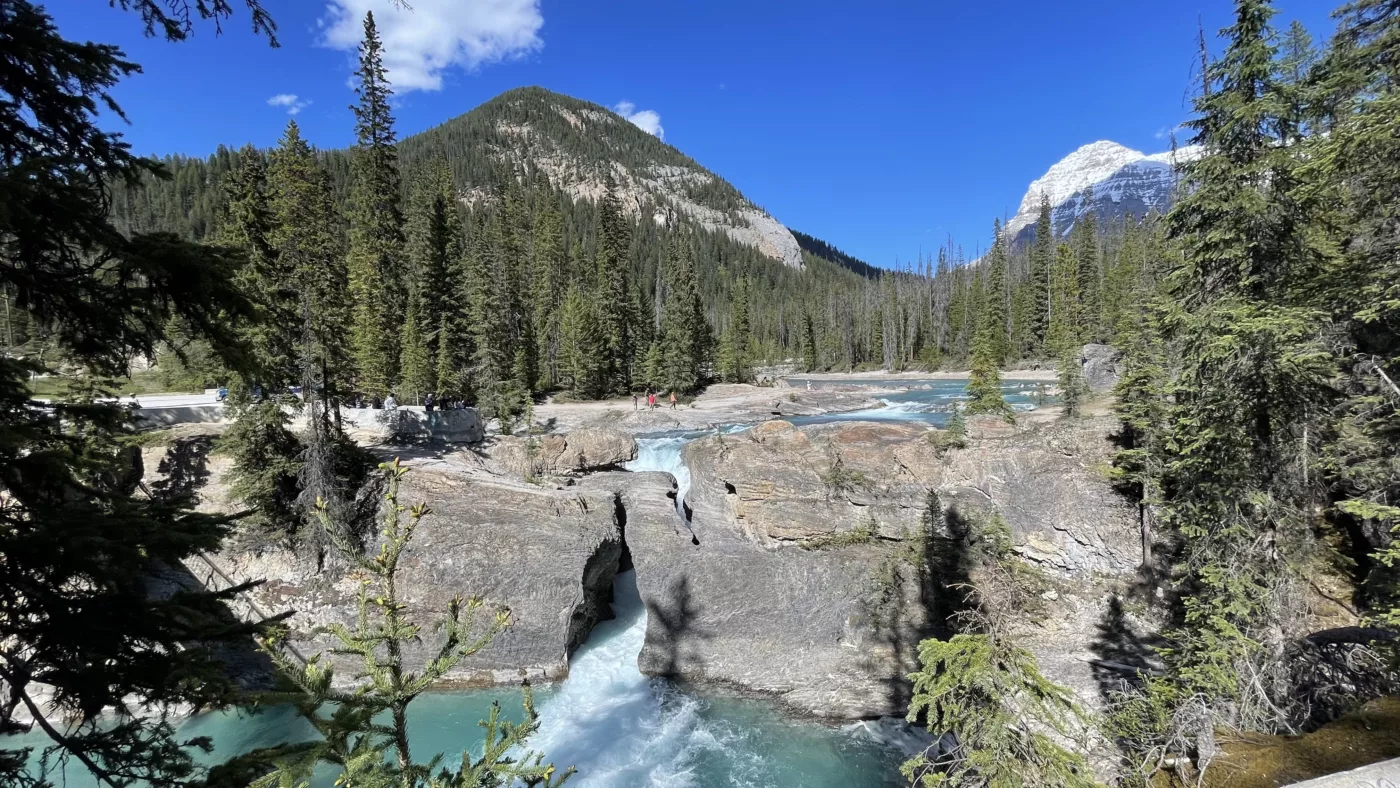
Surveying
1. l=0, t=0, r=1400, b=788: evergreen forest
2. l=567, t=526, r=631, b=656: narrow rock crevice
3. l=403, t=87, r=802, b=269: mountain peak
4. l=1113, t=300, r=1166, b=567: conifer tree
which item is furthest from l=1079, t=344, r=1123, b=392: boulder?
l=403, t=87, r=802, b=269: mountain peak

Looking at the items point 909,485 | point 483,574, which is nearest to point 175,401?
point 483,574

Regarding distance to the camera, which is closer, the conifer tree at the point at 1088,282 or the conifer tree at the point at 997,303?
the conifer tree at the point at 1088,282

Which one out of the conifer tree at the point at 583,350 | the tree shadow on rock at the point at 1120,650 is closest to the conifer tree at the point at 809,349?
the conifer tree at the point at 583,350

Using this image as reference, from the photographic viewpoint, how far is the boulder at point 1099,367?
108ft

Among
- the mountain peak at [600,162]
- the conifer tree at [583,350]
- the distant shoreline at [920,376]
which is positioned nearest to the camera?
the conifer tree at [583,350]

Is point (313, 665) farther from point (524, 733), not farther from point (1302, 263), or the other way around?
point (1302, 263)

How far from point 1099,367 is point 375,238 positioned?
154 feet

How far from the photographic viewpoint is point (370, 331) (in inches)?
1235

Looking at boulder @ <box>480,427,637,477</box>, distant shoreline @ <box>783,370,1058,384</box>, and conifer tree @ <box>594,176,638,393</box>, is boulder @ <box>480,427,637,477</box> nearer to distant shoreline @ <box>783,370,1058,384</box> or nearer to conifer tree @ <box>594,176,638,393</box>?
conifer tree @ <box>594,176,638,393</box>

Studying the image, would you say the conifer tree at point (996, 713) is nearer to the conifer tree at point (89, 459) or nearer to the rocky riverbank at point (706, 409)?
the conifer tree at point (89, 459)

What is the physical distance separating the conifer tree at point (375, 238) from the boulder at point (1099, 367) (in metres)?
39.2

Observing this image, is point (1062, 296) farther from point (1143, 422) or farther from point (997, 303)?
point (1143, 422)

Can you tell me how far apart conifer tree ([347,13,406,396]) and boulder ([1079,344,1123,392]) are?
39214mm

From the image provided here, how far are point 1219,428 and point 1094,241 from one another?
251ft
